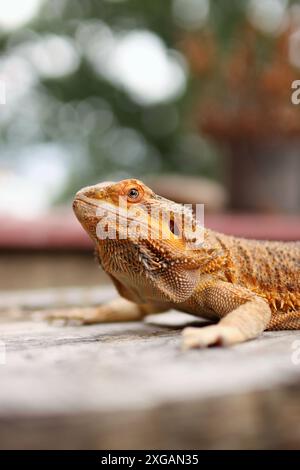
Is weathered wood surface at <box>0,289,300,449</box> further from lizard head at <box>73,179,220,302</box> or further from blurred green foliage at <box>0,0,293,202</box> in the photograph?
blurred green foliage at <box>0,0,293,202</box>

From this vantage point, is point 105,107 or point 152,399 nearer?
point 152,399

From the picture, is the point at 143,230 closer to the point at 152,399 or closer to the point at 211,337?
the point at 211,337

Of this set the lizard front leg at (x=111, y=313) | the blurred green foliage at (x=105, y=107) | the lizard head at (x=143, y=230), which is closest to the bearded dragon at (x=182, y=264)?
the lizard head at (x=143, y=230)

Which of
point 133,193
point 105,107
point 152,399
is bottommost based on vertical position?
point 152,399

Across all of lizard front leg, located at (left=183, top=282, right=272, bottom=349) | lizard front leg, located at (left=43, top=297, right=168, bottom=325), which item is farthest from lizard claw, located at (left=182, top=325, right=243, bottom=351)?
lizard front leg, located at (left=43, top=297, right=168, bottom=325)

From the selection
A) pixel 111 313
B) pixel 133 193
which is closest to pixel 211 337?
pixel 133 193

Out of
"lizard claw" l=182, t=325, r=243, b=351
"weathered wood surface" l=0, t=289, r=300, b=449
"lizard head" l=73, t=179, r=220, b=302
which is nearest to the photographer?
"weathered wood surface" l=0, t=289, r=300, b=449
